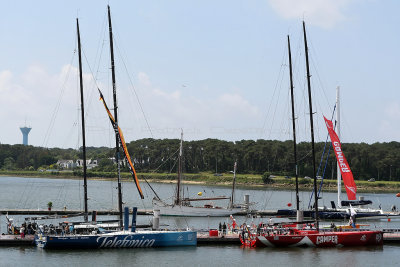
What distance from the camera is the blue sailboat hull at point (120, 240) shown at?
50469 millimetres

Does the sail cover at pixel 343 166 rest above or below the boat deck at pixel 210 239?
above

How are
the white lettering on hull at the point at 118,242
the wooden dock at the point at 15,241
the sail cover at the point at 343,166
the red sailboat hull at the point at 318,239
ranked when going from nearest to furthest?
1. the white lettering on hull at the point at 118,242
2. the wooden dock at the point at 15,241
3. the red sailboat hull at the point at 318,239
4. the sail cover at the point at 343,166

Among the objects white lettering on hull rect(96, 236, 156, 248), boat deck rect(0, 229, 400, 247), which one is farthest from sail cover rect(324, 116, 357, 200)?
white lettering on hull rect(96, 236, 156, 248)

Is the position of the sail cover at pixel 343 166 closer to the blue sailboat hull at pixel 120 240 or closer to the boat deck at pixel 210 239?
the boat deck at pixel 210 239

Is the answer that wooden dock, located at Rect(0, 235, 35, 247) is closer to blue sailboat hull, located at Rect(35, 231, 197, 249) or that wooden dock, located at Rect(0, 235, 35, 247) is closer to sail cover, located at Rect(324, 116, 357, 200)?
blue sailboat hull, located at Rect(35, 231, 197, 249)

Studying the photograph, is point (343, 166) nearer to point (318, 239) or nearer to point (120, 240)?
point (318, 239)

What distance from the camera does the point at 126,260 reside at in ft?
157

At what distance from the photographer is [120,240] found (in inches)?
2008

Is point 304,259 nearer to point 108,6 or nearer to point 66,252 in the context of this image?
point 66,252

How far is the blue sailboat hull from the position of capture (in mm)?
50469

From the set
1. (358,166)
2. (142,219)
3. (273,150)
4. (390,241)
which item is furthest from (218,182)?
(390,241)

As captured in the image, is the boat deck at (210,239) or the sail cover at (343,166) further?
the sail cover at (343,166)

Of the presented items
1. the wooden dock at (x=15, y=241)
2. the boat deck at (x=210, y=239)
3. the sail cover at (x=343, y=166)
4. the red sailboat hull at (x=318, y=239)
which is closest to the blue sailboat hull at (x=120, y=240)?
the wooden dock at (x=15, y=241)

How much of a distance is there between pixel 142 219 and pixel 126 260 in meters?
27.7
